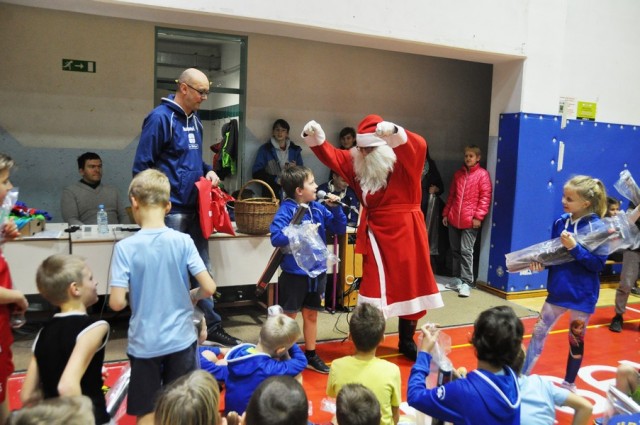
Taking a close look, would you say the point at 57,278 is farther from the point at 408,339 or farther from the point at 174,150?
the point at 408,339

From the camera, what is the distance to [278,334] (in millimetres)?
2387

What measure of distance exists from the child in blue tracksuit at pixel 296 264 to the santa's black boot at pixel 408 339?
673mm

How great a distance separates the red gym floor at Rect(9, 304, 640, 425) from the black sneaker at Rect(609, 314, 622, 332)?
0.05 meters

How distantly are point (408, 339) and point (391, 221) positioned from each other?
0.98m

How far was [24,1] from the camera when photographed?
4188 mm

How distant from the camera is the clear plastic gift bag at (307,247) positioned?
3.57 meters

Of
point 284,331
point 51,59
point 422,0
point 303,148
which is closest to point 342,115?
point 303,148

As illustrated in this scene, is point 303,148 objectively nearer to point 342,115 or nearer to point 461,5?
point 342,115

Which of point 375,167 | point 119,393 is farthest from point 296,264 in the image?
point 119,393

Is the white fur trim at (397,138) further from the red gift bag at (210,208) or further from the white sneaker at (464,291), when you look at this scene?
the white sneaker at (464,291)

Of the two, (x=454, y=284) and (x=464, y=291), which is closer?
(x=464, y=291)

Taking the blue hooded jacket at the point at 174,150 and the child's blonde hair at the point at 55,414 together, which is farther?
the blue hooded jacket at the point at 174,150

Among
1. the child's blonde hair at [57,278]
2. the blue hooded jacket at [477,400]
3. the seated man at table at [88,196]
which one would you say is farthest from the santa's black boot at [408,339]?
the seated man at table at [88,196]

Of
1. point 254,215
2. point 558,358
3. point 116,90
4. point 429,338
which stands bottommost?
point 558,358
